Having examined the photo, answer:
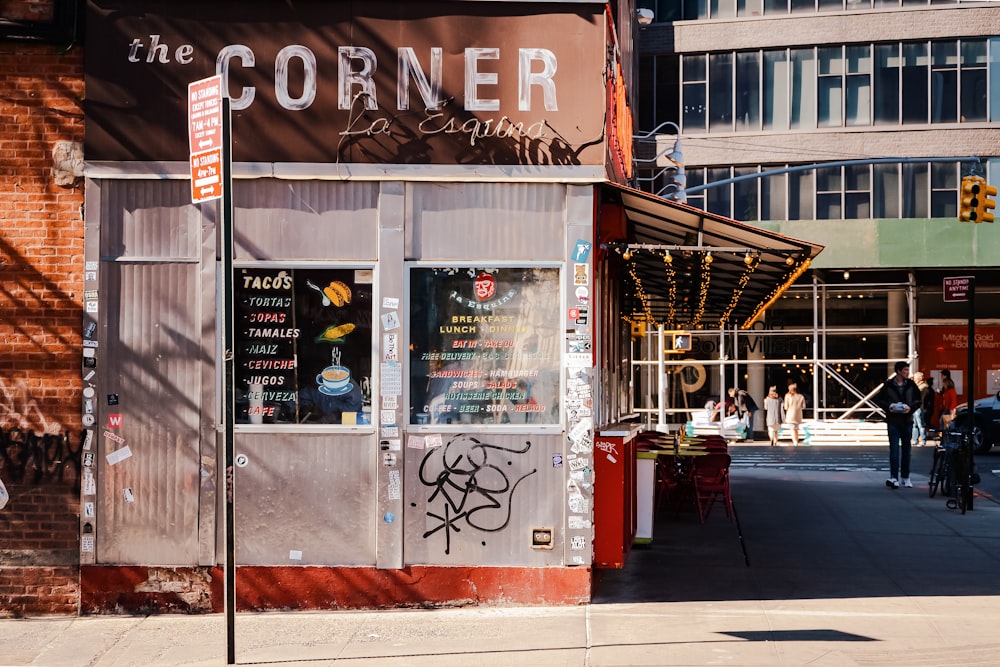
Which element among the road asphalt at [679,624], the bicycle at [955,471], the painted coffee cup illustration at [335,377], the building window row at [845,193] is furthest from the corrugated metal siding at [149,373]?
the building window row at [845,193]

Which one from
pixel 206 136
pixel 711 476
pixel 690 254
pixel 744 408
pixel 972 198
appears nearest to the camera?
pixel 206 136

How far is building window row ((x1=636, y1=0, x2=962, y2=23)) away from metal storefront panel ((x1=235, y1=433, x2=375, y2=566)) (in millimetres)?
29548

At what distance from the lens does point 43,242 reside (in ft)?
32.4

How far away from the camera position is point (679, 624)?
29.8 ft

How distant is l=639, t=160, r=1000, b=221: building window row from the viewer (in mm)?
35156

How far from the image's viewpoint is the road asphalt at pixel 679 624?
830cm

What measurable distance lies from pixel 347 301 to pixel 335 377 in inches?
24.1

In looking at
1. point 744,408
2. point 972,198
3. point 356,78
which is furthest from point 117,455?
point 744,408

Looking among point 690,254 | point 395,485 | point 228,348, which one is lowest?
point 395,485

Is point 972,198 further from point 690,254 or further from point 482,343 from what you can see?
point 482,343

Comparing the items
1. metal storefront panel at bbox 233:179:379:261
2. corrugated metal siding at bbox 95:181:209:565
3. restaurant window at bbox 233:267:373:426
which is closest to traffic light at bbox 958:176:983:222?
metal storefront panel at bbox 233:179:379:261

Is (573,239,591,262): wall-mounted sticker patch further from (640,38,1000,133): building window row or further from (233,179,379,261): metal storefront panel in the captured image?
(640,38,1000,133): building window row

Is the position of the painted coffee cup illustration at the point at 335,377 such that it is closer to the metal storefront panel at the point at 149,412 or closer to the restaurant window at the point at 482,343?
the restaurant window at the point at 482,343

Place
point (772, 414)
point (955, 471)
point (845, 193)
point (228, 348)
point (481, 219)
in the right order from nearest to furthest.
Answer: point (228, 348), point (481, 219), point (955, 471), point (772, 414), point (845, 193)
